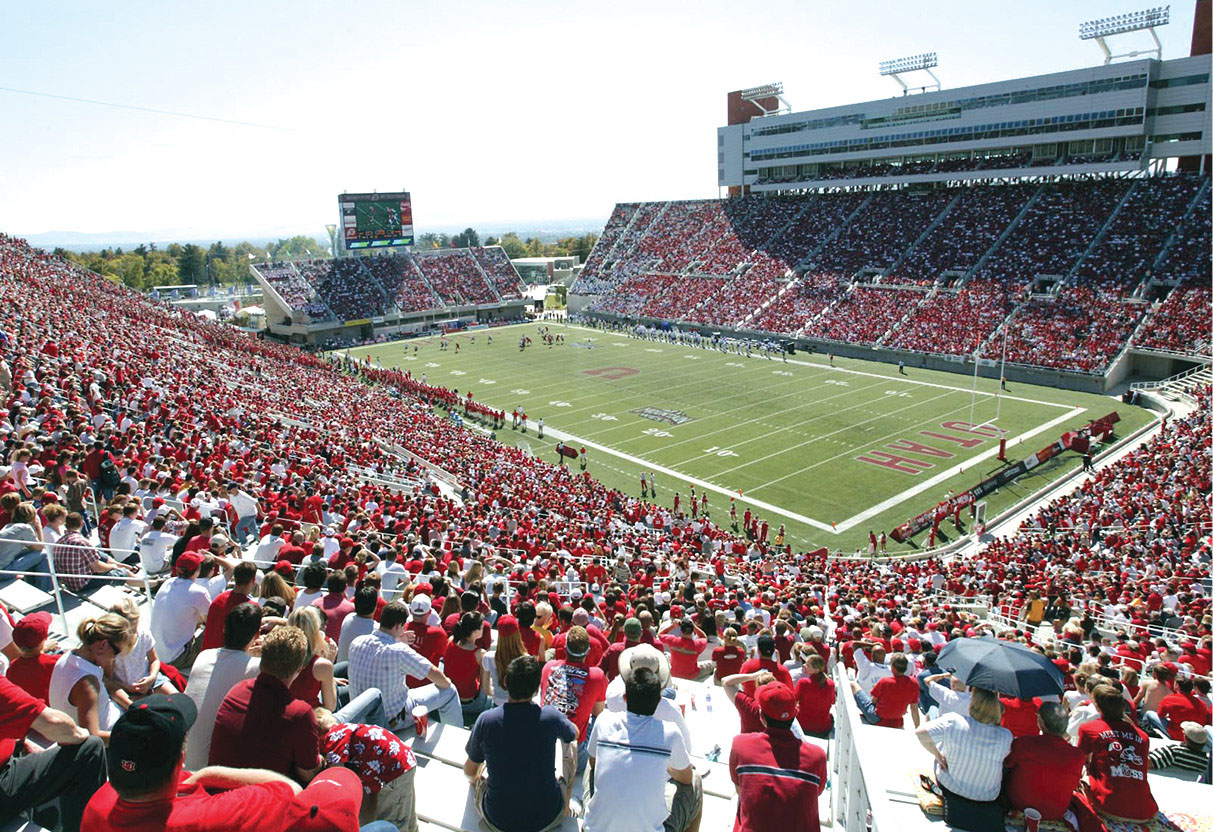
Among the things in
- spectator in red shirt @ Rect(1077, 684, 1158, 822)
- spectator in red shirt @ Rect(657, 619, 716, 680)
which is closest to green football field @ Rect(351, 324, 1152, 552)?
spectator in red shirt @ Rect(657, 619, 716, 680)

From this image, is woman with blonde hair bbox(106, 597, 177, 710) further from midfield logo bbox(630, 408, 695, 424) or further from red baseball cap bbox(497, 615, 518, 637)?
midfield logo bbox(630, 408, 695, 424)

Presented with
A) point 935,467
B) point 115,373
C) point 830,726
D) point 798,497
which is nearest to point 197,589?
point 830,726

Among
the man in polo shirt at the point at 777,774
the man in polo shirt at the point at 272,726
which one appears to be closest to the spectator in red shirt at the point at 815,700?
the man in polo shirt at the point at 777,774

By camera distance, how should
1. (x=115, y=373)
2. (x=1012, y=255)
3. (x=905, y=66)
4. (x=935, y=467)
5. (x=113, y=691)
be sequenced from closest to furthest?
(x=113, y=691) → (x=115, y=373) → (x=935, y=467) → (x=1012, y=255) → (x=905, y=66)

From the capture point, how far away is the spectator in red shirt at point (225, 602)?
553cm

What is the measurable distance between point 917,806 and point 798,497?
68.7ft

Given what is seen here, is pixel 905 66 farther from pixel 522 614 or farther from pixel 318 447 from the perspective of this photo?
pixel 522 614

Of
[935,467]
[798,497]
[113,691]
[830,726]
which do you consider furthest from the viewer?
[935,467]

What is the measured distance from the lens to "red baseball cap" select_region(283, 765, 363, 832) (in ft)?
9.52

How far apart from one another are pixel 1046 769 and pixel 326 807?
145 inches

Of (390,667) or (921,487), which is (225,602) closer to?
(390,667)

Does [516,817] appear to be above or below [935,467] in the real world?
above

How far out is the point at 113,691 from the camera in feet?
14.6

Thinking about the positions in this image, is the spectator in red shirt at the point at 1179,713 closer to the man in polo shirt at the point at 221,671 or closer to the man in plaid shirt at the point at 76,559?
the man in polo shirt at the point at 221,671
